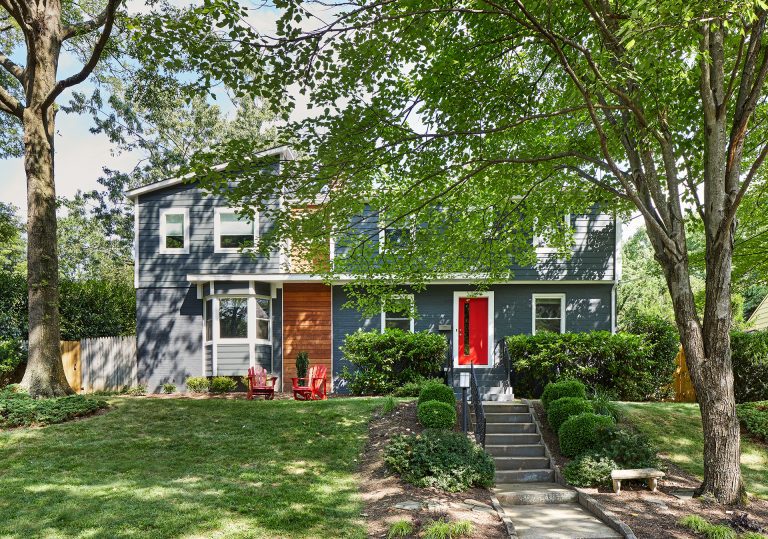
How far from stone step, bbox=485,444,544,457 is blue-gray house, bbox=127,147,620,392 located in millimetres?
5852

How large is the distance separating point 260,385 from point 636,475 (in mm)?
9763

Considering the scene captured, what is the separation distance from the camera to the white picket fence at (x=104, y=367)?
16531 millimetres

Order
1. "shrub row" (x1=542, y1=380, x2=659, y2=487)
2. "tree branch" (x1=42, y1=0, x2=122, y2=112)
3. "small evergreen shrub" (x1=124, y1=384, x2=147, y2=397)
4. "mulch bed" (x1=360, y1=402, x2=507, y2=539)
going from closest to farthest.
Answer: "mulch bed" (x1=360, y1=402, x2=507, y2=539), "shrub row" (x1=542, y1=380, x2=659, y2=487), "tree branch" (x1=42, y1=0, x2=122, y2=112), "small evergreen shrub" (x1=124, y1=384, x2=147, y2=397)

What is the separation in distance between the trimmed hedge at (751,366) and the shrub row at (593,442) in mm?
5233

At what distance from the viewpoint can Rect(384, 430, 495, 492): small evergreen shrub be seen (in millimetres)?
7746

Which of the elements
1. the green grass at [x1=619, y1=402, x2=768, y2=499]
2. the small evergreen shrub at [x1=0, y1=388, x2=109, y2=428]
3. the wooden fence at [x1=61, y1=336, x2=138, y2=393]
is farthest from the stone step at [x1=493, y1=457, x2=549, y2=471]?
the wooden fence at [x1=61, y1=336, x2=138, y2=393]

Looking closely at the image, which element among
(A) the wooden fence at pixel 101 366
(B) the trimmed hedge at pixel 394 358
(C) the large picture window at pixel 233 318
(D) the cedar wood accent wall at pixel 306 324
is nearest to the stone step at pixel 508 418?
(B) the trimmed hedge at pixel 394 358

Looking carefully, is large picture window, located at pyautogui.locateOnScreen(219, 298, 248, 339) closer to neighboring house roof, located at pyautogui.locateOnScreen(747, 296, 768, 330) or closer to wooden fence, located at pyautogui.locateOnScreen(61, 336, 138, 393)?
wooden fence, located at pyautogui.locateOnScreen(61, 336, 138, 393)

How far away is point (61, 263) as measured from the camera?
41.0m

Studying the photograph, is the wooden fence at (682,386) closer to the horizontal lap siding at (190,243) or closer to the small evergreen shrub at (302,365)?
the small evergreen shrub at (302,365)

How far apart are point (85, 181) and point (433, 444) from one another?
3285cm

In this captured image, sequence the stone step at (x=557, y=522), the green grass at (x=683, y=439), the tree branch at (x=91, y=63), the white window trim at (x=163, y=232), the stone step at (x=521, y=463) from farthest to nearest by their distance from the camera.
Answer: the white window trim at (x=163, y=232) < the tree branch at (x=91, y=63) < the stone step at (x=521, y=463) < the green grass at (x=683, y=439) < the stone step at (x=557, y=522)

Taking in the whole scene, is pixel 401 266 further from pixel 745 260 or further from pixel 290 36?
pixel 745 260

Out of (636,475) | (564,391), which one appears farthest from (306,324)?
(636,475)
